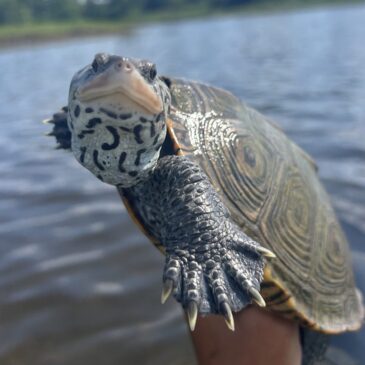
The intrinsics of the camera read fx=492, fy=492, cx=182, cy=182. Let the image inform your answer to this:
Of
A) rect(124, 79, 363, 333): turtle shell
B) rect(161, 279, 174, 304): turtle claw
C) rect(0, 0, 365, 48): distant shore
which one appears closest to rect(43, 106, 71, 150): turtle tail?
rect(124, 79, 363, 333): turtle shell

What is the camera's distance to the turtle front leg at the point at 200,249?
1.56 m

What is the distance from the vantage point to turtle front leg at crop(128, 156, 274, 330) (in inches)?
61.3

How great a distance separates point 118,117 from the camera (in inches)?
64.1

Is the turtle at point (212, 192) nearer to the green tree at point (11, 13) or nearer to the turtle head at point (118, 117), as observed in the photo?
the turtle head at point (118, 117)

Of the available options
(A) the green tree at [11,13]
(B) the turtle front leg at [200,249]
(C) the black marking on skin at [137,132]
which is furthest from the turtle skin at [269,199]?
(A) the green tree at [11,13]

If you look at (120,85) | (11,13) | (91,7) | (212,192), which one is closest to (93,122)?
(120,85)

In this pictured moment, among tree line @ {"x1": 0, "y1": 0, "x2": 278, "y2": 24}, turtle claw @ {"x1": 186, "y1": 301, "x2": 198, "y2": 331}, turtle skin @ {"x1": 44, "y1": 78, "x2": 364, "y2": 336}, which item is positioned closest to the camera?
turtle claw @ {"x1": 186, "y1": 301, "x2": 198, "y2": 331}

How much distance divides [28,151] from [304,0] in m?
55.3

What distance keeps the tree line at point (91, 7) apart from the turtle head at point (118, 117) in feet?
181

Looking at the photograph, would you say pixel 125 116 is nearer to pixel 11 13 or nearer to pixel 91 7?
pixel 11 13

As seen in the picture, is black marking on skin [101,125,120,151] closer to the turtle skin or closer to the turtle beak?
the turtle beak

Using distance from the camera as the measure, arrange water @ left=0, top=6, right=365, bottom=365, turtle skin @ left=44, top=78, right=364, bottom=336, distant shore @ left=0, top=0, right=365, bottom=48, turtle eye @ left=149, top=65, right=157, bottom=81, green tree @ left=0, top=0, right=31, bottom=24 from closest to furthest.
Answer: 1. turtle eye @ left=149, top=65, right=157, bottom=81
2. turtle skin @ left=44, top=78, right=364, bottom=336
3. water @ left=0, top=6, right=365, bottom=365
4. distant shore @ left=0, top=0, right=365, bottom=48
5. green tree @ left=0, top=0, right=31, bottom=24

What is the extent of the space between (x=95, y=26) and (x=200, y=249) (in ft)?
133

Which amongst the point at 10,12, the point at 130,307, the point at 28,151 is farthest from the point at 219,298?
the point at 10,12
